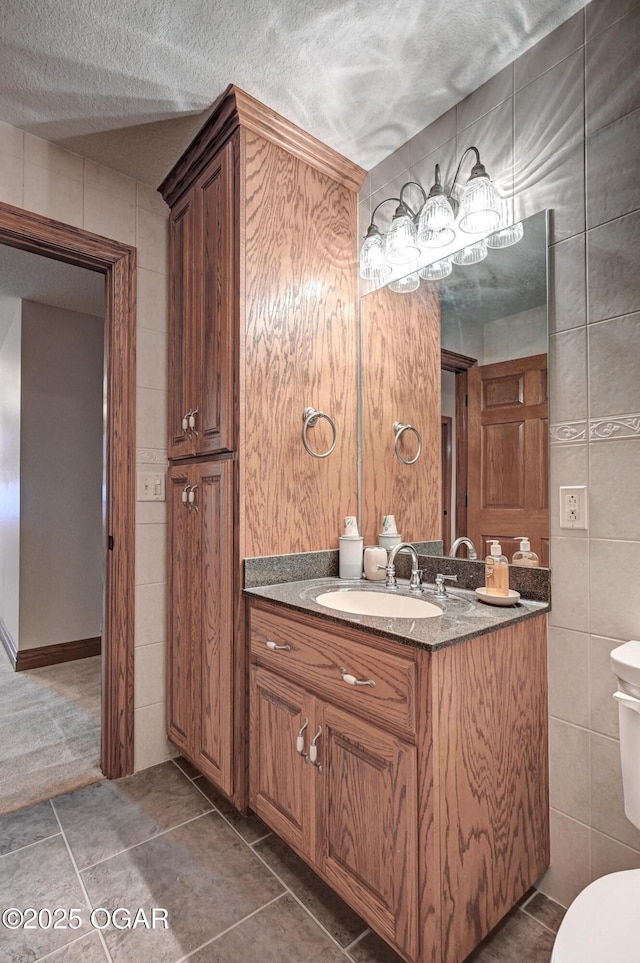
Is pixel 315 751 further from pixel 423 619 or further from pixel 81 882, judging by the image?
pixel 81 882

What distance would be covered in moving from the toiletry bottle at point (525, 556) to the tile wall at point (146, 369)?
1398mm

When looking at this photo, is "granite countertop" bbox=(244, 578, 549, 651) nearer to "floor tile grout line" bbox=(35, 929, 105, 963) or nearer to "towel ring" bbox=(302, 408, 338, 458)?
"towel ring" bbox=(302, 408, 338, 458)

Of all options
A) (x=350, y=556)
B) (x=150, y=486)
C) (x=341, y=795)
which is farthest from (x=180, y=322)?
(x=341, y=795)

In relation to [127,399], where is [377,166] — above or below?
above

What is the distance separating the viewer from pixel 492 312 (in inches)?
60.5

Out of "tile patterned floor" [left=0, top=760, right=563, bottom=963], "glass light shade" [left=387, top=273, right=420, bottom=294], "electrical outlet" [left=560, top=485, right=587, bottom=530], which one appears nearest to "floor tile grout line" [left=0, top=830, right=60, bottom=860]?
"tile patterned floor" [left=0, top=760, right=563, bottom=963]

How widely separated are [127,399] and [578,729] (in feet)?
6.20

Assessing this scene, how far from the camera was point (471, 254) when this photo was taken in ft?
5.16

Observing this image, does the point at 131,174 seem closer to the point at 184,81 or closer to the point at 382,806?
the point at 184,81

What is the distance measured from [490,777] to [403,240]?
1643 mm

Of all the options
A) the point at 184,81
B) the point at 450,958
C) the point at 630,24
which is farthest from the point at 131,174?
the point at 450,958

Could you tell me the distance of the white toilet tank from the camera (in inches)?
41.5

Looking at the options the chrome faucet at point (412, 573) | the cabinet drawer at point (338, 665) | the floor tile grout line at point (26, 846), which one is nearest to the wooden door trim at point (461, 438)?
the chrome faucet at point (412, 573)

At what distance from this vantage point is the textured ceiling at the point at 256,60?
4.31 ft
